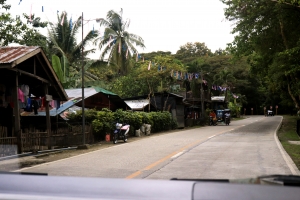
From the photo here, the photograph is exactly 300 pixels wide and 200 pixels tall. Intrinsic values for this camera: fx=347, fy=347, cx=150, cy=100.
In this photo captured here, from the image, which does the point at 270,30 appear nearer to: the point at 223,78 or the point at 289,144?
the point at 289,144

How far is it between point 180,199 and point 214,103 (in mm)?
53656

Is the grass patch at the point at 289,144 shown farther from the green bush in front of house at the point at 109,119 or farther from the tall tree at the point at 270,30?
the green bush in front of house at the point at 109,119

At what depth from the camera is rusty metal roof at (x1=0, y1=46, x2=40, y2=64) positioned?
11.6 meters

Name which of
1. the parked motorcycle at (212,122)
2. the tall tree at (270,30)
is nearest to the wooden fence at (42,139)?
the tall tree at (270,30)

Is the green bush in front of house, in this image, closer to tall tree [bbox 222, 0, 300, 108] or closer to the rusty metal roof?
the rusty metal roof

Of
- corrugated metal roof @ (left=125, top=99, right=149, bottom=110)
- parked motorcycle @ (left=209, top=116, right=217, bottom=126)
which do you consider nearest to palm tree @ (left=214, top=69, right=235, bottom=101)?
parked motorcycle @ (left=209, top=116, right=217, bottom=126)

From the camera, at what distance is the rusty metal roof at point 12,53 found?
38.0 feet

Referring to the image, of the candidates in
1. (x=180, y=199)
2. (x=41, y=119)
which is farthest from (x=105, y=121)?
(x=180, y=199)

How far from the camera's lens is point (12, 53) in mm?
12406

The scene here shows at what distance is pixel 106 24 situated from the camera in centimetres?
1410

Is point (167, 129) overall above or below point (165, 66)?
below

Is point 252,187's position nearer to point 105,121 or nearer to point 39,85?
point 39,85

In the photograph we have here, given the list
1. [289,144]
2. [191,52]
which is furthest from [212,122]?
[289,144]

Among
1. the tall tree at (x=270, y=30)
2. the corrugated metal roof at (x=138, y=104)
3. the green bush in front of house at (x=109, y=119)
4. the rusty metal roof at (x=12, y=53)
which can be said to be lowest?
the green bush in front of house at (x=109, y=119)
